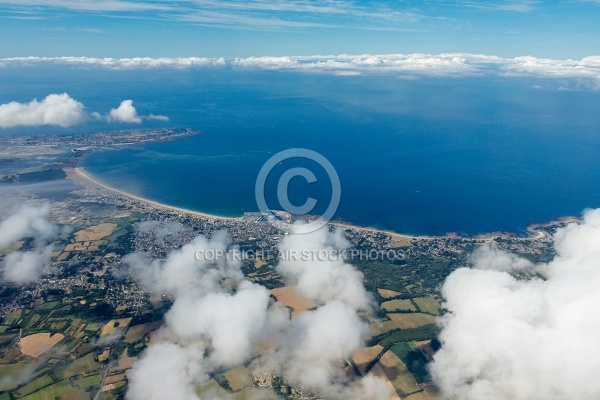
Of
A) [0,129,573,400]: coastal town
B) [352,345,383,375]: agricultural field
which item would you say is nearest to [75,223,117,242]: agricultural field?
[0,129,573,400]: coastal town

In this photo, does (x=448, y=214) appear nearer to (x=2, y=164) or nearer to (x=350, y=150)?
(x=350, y=150)

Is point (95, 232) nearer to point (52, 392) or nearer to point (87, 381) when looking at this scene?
point (87, 381)

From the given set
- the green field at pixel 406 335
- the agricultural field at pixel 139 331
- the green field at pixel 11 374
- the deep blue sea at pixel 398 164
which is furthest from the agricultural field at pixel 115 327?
the deep blue sea at pixel 398 164

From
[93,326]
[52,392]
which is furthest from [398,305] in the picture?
[52,392]

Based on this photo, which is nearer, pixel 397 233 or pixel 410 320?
pixel 410 320

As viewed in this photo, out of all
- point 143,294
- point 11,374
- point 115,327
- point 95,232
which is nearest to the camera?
point 11,374

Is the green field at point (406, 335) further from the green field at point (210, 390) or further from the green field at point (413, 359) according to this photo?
the green field at point (210, 390)
